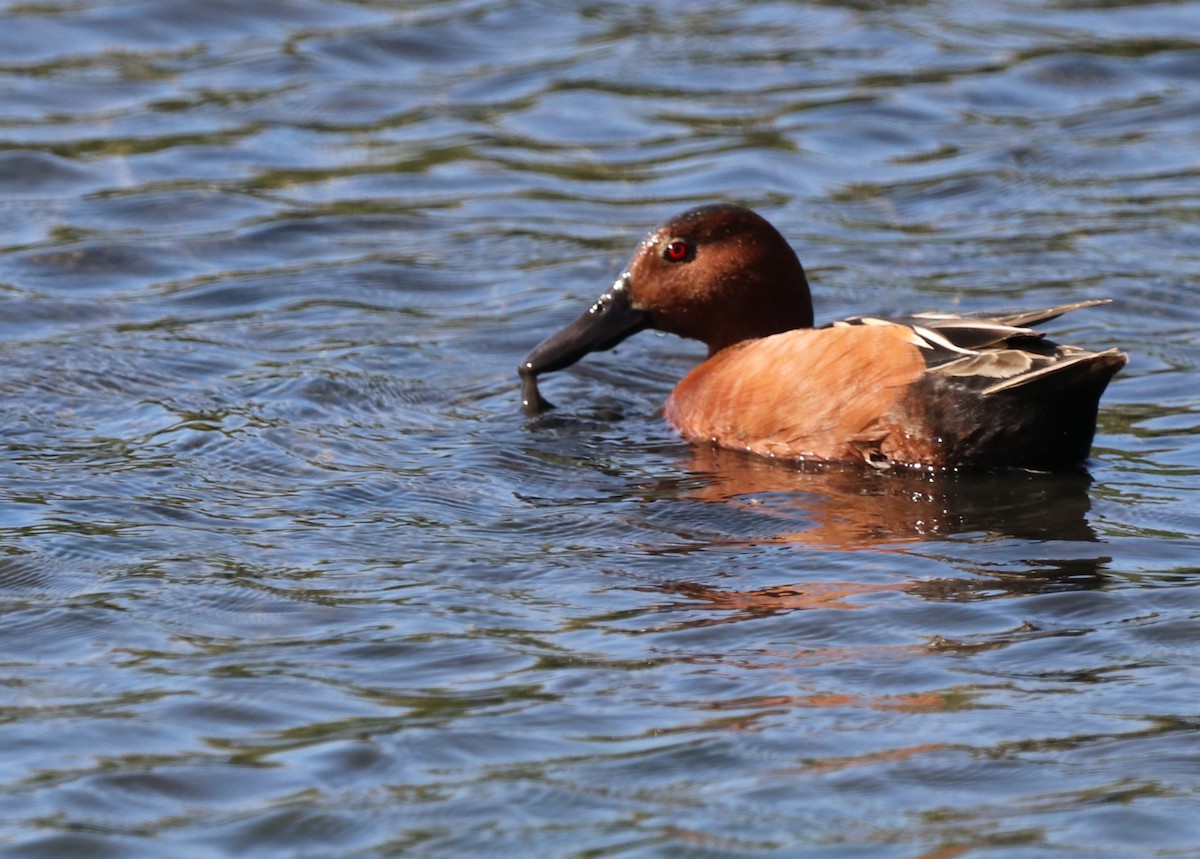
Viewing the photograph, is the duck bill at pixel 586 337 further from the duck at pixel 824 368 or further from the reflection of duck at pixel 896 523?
the reflection of duck at pixel 896 523

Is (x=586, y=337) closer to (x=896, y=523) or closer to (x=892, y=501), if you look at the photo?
(x=892, y=501)

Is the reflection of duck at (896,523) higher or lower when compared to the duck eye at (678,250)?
lower

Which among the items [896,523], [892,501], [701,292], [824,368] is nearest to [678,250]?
[701,292]

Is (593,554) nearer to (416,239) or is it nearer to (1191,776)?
(1191,776)

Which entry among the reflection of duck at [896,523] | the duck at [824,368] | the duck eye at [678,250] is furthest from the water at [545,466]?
the duck eye at [678,250]

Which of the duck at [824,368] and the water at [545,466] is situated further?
the duck at [824,368]

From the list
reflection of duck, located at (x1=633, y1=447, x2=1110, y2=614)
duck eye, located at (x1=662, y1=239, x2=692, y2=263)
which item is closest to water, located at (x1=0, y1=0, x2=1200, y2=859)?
reflection of duck, located at (x1=633, y1=447, x2=1110, y2=614)

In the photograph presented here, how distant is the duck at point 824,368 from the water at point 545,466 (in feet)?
0.61

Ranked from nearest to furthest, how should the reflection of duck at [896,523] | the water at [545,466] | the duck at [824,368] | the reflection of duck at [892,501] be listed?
the water at [545,466] → the reflection of duck at [896,523] → the reflection of duck at [892,501] → the duck at [824,368]

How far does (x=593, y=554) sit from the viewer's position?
20.3 feet

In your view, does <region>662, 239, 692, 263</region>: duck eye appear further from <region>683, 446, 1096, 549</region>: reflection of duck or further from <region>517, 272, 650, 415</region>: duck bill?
<region>683, 446, 1096, 549</region>: reflection of duck

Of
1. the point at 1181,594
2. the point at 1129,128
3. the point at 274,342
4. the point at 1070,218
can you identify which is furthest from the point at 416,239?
A: the point at 1181,594

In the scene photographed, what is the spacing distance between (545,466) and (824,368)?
110 cm

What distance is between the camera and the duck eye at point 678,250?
8.33 m
